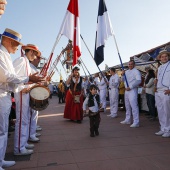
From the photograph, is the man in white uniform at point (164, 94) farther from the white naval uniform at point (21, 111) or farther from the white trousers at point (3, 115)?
the white trousers at point (3, 115)

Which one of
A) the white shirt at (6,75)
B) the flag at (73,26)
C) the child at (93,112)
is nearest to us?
the white shirt at (6,75)

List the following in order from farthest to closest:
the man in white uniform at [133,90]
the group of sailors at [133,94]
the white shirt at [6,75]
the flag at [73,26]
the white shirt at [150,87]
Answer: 1. the white shirt at [150,87]
2. the man in white uniform at [133,90]
3. the flag at [73,26]
4. the group of sailors at [133,94]
5. the white shirt at [6,75]

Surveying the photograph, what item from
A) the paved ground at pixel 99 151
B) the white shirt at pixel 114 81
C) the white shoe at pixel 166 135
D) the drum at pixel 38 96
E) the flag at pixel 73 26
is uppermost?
the flag at pixel 73 26

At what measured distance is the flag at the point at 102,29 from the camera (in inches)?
281

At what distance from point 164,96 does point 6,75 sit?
3.87 m

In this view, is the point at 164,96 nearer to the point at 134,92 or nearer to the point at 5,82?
the point at 134,92

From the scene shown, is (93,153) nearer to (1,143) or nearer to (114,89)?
(1,143)

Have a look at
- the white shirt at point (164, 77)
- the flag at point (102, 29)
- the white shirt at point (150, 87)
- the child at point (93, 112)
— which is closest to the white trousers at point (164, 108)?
the white shirt at point (164, 77)

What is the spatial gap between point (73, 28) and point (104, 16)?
1497 millimetres

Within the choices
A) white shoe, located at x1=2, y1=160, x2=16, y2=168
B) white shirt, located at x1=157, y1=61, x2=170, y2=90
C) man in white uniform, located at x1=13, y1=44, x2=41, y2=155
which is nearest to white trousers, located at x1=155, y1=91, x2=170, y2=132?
white shirt, located at x1=157, y1=61, x2=170, y2=90

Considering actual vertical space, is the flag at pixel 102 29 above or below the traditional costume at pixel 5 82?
above

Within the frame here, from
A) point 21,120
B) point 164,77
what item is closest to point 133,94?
point 164,77

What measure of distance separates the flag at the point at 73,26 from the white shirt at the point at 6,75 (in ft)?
10.8

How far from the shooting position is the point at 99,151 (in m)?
4.20
